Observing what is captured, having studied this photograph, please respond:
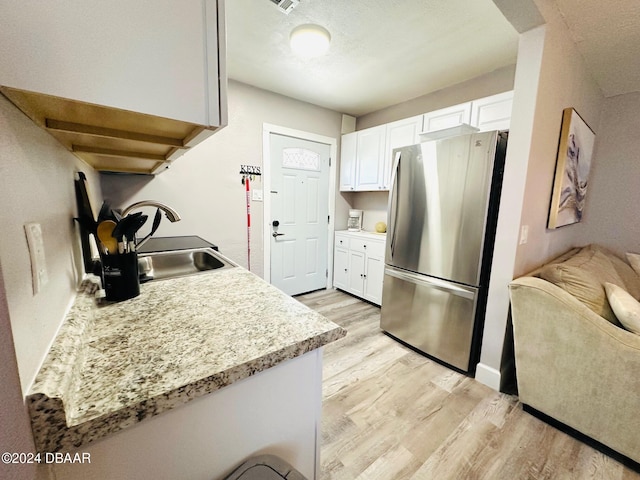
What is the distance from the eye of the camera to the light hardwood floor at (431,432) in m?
1.25

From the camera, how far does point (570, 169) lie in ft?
6.41

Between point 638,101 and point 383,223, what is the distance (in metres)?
2.60

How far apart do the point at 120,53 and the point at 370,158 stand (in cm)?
296

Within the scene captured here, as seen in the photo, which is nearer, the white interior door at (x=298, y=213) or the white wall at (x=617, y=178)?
the white wall at (x=617, y=178)

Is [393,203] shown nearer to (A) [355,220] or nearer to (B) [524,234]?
(B) [524,234]

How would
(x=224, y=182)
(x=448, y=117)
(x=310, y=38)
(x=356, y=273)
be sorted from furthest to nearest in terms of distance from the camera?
1. (x=356, y=273)
2. (x=224, y=182)
3. (x=448, y=117)
4. (x=310, y=38)

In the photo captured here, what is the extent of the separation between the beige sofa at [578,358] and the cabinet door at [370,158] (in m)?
1.94

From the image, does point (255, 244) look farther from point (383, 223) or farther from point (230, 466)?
point (230, 466)

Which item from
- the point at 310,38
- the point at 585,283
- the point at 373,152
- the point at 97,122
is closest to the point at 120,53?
the point at 97,122

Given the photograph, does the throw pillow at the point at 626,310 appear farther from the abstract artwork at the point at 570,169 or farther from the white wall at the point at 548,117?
the abstract artwork at the point at 570,169

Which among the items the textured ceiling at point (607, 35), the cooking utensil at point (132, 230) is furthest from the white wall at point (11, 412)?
the textured ceiling at point (607, 35)

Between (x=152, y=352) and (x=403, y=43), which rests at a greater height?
(x=403, y=43)

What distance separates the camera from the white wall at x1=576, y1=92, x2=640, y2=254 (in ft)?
8.07

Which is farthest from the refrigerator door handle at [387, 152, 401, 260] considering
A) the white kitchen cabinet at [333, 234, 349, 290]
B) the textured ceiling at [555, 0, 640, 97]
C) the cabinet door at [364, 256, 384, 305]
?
the textured ceiling at [555, 0, 640, 97]
